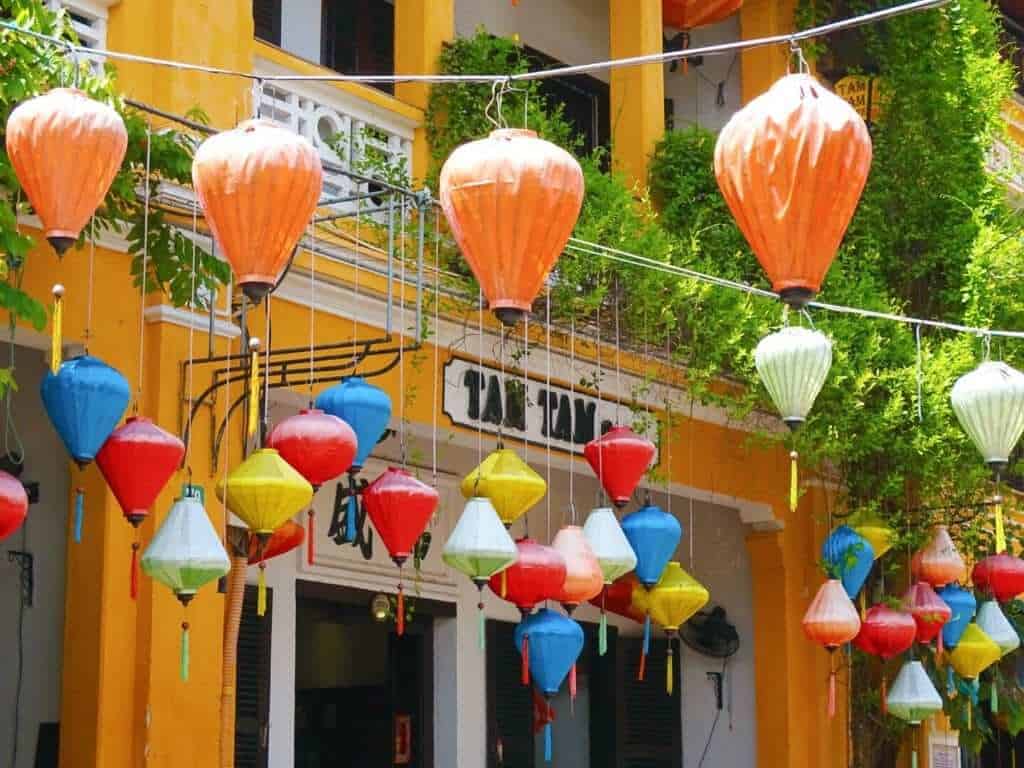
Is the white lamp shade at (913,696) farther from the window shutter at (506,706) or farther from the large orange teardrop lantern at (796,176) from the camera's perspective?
the large orange teardrop lantern at (796,176)

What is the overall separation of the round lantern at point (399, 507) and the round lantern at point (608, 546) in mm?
1089

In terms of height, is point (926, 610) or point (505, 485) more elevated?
point (505, 485)

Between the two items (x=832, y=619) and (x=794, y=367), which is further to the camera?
(x=832, y=619)

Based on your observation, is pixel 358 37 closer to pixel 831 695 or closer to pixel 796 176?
pixel 831 695

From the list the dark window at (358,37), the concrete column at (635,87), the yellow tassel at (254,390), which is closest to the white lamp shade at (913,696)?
the concrete column at (635,87)

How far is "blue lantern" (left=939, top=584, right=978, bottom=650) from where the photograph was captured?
1171 cm

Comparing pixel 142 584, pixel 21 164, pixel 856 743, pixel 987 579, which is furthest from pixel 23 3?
pixel 856 743

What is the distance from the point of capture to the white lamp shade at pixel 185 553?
7.34m

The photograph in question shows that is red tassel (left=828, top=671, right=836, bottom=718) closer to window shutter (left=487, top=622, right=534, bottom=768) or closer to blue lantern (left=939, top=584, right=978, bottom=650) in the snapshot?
blue lantern (left=939, top=584, right=978, bottom=650)

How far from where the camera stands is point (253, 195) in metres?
6.79

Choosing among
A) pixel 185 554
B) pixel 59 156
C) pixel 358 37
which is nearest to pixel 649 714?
pixel 358 37

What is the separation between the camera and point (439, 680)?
12.0 meters

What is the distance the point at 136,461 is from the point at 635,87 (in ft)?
20.0

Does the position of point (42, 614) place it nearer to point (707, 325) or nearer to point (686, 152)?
point (707, 325)
